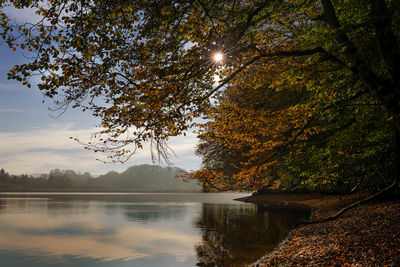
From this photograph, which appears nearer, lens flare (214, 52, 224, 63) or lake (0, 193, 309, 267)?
lens flare (214, 52, 224, 63)

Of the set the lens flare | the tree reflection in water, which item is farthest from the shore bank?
the lens flare

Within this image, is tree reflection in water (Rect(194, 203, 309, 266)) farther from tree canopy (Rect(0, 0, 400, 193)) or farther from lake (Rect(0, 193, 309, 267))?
tree canopy (Rect(0, 0, 400, 193))

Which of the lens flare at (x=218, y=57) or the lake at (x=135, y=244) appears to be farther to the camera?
the lake at (x=135, y=244)

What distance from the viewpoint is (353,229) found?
1238 centimetres

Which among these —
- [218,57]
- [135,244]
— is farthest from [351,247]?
[135,244]

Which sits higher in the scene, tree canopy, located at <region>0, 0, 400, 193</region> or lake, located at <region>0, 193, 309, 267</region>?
tree canopy, located at <region>0, 0, 400, 193</region>

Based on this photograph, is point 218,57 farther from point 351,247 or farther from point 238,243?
point 238,243

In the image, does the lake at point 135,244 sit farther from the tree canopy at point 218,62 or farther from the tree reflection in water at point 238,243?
the tree canopy at point 218,62

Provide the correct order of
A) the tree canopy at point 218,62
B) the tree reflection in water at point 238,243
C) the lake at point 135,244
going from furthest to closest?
the lake at point 135,244
the tree reflection in water at point 238,243
the tree canopy at point 218,62

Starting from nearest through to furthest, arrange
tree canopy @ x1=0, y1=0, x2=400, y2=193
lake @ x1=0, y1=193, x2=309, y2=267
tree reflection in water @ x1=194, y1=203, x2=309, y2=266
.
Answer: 1. tree canopy @ x1=0, y1=0, x2=400, y2=193
2. tree reflection in water @ x1=194, y1=203, x2=309, y2=266
3. lake @ x1=0, y1=193, x2=309, y2=267

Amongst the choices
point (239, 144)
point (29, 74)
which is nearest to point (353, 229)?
point (239, 144)

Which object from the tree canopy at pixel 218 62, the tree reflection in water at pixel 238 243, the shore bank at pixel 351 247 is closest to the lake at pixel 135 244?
the tree reflection in water at pixel 238 243

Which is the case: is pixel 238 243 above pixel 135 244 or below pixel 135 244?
above

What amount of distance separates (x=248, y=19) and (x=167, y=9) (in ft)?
9.12
